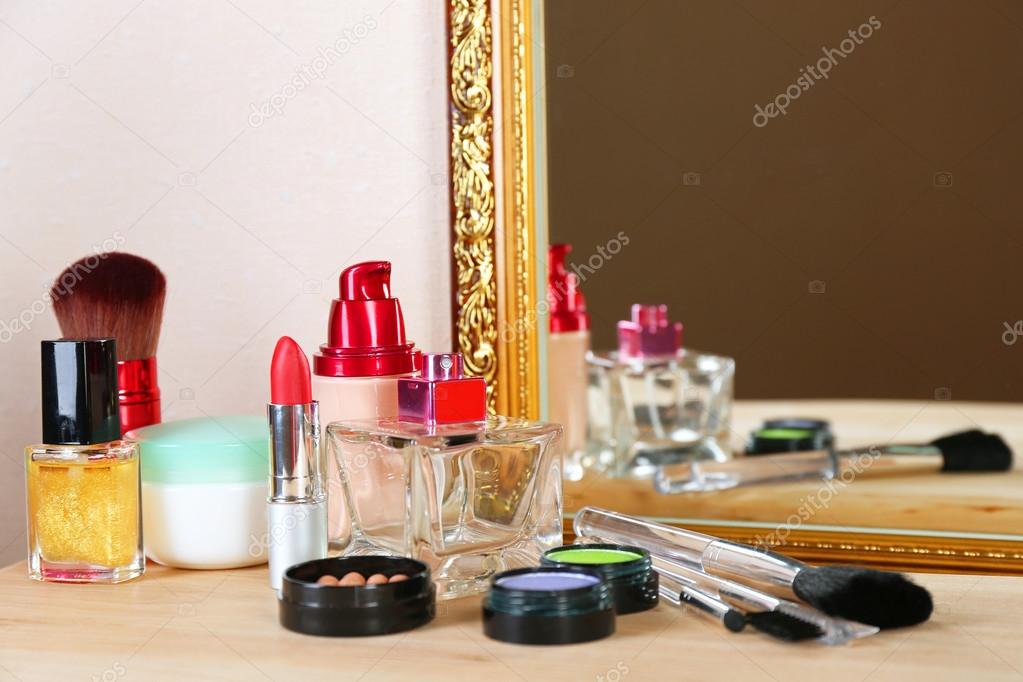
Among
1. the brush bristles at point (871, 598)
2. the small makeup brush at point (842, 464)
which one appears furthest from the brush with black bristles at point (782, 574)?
the small makeup brush at point (842, 464)

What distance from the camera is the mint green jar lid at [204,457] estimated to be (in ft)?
2.70

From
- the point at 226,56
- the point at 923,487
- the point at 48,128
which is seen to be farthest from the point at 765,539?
the point at 48,128

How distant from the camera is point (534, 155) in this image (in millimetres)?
923

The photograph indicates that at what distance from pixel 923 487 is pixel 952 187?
0.70ft

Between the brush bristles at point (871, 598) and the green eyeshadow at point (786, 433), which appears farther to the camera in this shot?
the green eyeshadow at point (786, 433)

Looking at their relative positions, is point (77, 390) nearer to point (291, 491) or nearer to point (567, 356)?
point (291, 491)

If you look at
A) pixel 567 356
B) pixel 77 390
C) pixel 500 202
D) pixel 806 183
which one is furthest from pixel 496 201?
pixel 77 390

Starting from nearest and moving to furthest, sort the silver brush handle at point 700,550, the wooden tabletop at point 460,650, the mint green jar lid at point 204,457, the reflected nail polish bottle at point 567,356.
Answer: the wooden tabletop at point 460,650 < the silver brush handle at point 700,550 < the mint green jar lid at point 204,457 < the reflected nail polish bottle at point 567,356

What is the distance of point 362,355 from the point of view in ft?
2.75

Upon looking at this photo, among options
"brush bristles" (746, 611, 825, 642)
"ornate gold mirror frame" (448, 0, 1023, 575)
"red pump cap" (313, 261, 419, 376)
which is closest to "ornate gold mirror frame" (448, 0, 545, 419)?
"ornate gold mirror frame" (448, 0, 1023, 575)

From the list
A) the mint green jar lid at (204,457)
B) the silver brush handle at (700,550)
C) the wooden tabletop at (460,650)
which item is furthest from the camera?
the mint green jar lid at (204,457)

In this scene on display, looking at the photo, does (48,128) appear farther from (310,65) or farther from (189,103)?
(310,65)

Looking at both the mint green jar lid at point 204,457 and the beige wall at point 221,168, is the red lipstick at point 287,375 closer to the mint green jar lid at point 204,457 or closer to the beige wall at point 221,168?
the mint green jar lid at point 204,457

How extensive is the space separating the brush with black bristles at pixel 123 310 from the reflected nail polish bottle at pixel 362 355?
0.15 meters
